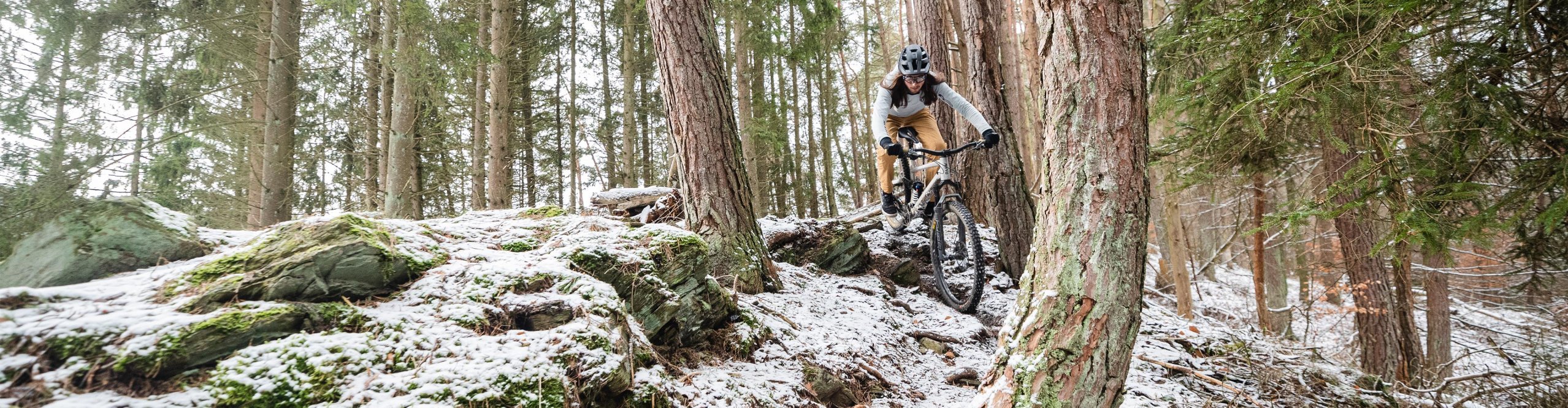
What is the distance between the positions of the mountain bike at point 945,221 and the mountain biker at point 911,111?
0.33 ft

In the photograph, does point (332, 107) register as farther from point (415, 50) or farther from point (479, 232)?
point (479, 232)

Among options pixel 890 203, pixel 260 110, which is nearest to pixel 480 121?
pixel 260 110

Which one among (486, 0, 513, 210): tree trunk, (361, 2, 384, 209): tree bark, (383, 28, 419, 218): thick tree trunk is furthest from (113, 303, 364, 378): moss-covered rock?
(486, 0, 513, 210): tree trunk

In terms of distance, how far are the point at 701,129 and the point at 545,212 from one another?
144 centimetres

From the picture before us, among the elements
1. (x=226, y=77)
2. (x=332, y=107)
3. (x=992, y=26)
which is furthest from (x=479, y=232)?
(x=332, y=107)

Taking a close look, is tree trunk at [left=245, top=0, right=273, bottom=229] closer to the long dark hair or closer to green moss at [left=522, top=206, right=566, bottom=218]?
green moss at [left=522, top=206, right=566, bottom=218]

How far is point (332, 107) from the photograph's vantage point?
39.8ft

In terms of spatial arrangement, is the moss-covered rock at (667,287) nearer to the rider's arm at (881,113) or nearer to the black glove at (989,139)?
the rider's arm at (881,113)

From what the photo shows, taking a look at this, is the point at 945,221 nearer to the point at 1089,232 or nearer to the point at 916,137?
the point at 916,137

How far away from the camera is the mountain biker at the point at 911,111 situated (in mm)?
4699

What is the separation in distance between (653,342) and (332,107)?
1292 cm

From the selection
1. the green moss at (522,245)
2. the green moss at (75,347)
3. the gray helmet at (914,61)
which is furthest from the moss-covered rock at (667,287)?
the gray helmet at (914,61)

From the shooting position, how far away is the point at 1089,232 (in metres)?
2.57

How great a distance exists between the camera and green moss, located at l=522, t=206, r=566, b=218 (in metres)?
4.50
